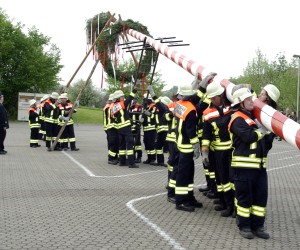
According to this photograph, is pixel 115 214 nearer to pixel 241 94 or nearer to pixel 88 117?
pixel 241 94

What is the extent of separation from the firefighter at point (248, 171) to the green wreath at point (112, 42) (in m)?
8.53

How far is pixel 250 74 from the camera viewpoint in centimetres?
5631

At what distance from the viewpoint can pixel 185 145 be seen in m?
7.93

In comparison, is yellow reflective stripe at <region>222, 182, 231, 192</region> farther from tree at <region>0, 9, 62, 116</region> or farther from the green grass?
the green grass

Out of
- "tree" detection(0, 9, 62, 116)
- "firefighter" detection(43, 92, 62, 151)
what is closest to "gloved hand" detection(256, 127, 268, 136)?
"firefighter" detection(43, 92, 62, 151)

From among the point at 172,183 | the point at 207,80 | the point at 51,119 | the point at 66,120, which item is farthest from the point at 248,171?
the point at 51,119

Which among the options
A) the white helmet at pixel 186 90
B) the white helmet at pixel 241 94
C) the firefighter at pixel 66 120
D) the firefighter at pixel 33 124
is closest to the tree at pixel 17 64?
the firefighter at pixel 33 124

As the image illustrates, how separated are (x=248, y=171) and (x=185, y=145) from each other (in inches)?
71.4

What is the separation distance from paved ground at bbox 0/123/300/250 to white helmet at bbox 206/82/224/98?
6.34 ft

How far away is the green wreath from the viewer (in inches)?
596

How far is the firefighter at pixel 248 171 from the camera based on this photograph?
6.24m

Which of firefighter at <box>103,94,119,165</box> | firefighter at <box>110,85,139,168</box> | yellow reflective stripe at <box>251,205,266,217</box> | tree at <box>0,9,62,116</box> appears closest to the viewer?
yellow reflective stripe at <box>251,205,266,217</box>

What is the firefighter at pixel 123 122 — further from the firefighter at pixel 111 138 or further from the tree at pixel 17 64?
the tree at pixel 17 64

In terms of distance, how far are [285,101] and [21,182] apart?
44101 millimetres
